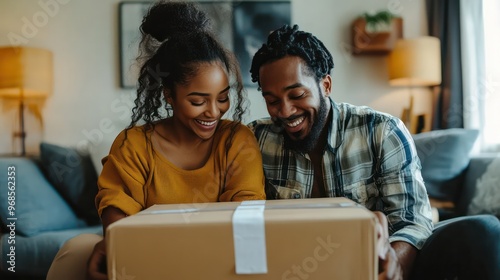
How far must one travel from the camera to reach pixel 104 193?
1111 millimetres

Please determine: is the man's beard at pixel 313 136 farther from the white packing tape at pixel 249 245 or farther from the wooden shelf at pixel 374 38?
the wooden shelf at pixel 374 38

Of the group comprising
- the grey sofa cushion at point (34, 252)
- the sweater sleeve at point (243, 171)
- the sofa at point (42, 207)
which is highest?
the sweater sleeve at point (243, 171)

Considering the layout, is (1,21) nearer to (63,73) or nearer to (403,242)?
(63,73)

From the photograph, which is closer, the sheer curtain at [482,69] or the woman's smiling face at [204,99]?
the woman's smiling face at [204,99]

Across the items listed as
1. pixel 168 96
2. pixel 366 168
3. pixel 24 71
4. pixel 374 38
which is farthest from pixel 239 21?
pixel 366 168

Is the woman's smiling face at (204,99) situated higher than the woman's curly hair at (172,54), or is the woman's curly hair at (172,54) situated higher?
the woman's curly hair at (172,54)

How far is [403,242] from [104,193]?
656mm

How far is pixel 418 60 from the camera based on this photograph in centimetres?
272

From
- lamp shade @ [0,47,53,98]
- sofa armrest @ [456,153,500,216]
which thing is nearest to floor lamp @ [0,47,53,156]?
lamp shade @ [0,47,53,98]

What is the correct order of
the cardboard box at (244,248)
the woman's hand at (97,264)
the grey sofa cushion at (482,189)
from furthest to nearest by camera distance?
1. the grey sofa cushion at (482,189)
2. the woman's hand at (97,264)
3. the cardboard box at (244,248)

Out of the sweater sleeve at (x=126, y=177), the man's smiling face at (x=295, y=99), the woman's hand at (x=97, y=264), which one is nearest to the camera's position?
the woman's hand at (x=97, y=264)

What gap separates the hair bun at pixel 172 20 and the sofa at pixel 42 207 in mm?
1027

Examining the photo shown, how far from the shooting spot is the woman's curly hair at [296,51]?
1.27 m

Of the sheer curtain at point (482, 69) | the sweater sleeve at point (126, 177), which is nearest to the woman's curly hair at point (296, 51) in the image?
the sweater sleeve at point (126, 177)
